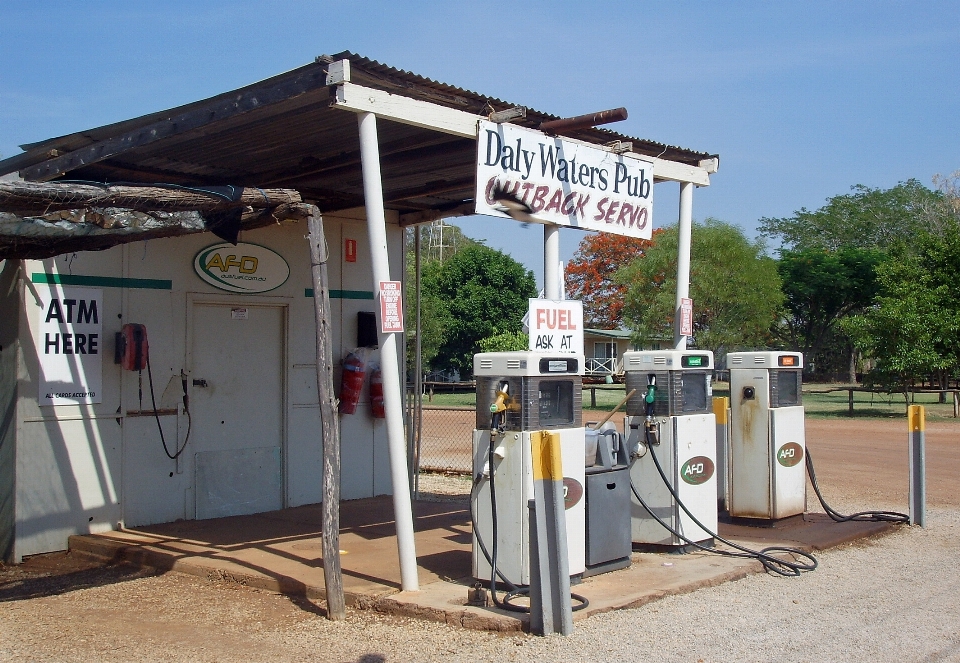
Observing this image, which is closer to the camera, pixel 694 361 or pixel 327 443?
pixel 327 443

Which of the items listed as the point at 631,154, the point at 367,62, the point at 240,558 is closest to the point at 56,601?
the point at 240,558

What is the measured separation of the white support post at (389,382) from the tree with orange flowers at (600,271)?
46170 mm

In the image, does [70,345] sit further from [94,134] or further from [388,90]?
[388,90]

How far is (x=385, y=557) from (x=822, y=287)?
148 ft

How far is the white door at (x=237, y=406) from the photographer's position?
9883 millimetres

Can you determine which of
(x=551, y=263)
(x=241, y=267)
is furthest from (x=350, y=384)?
(x=551, y=263)

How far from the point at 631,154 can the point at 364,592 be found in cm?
484

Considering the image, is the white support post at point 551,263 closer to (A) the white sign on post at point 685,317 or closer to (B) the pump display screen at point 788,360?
(A) the white sign on post at point 685,317

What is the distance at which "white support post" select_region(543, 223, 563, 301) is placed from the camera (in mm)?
7840

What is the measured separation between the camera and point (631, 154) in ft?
29.6

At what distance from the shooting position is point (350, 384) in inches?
424

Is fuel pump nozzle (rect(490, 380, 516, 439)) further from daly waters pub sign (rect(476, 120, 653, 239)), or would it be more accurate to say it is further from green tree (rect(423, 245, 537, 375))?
green tree (rect(423, 245, 537, 375))

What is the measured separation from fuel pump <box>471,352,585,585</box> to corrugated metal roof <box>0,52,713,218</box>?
7.04 feet

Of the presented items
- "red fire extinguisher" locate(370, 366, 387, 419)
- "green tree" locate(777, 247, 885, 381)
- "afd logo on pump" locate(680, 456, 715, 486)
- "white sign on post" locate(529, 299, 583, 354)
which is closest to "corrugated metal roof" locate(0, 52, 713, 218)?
"white sign on post" locate(529, 299, 583, 354)
